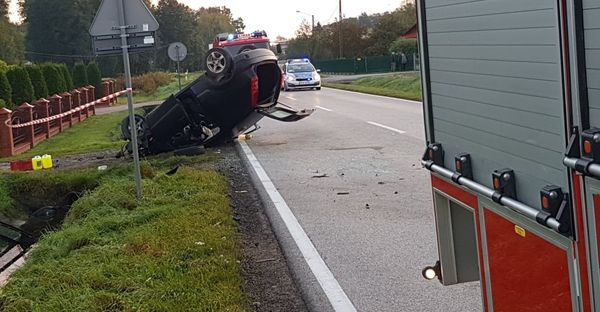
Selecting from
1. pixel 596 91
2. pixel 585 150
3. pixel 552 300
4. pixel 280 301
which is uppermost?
pixel 596 91

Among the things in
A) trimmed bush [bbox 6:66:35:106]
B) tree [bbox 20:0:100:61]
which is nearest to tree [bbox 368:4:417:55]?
tree [bbox 20:0:100:61]

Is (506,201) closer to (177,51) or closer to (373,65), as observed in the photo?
(177,51)

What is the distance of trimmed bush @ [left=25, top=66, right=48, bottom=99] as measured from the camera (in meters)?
25.8

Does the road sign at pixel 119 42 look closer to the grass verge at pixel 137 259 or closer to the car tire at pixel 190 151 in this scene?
the grass verge at pixel 137 259

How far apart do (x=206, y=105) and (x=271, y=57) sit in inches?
65.7

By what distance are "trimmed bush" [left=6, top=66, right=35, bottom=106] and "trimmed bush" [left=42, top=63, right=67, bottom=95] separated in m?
4.52

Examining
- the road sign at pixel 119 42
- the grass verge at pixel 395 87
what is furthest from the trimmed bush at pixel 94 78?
the road sign at pixel 119 42

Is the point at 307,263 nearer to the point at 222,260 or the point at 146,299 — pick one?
the point at 222,260

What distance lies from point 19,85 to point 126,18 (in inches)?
625

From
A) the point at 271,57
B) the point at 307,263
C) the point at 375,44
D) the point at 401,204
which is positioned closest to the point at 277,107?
the point at 271,57

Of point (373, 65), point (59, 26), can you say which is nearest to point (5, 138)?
point (373, 65)

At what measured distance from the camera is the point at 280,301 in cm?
547

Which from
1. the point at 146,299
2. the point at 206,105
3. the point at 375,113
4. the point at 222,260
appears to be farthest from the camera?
the point at 375,113

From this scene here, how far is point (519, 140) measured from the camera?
9.37 feet
